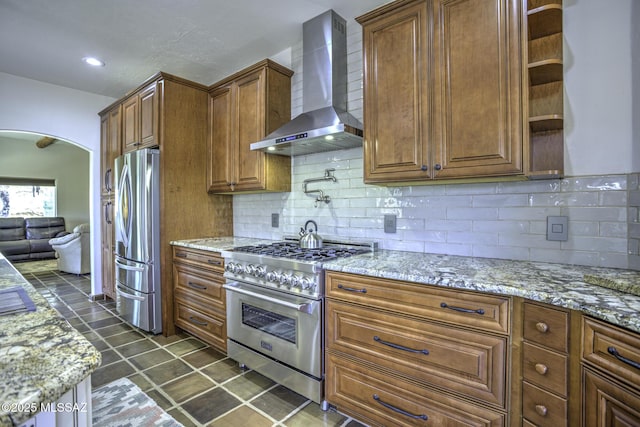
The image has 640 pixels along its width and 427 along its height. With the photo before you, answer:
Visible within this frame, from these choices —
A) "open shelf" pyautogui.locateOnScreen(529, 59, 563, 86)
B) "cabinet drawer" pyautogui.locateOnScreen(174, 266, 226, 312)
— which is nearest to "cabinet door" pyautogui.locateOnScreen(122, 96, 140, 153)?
"cabinet drawer" pyautogui.locateOnScreen(174, 266, 226, 312)

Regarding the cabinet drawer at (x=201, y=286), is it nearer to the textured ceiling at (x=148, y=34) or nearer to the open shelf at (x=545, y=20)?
the textured ceiling at (x=148, y=34)

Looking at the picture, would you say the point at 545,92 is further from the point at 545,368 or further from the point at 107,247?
the point at 107,247

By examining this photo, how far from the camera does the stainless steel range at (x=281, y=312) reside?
6.23ft

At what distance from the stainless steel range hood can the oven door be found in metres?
1.13

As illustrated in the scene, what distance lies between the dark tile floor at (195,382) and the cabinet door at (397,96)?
5.05 feet

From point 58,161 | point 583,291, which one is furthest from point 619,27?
point 58,161

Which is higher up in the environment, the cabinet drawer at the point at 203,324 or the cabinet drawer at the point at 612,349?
the cabinet drawer at the point at 612,349

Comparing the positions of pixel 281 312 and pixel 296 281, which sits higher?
pixel 296 281

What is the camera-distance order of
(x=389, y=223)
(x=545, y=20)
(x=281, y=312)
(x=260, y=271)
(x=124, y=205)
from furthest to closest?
(x=124, y=205) → (x=389, y=223) → (x=260, y=271) → (x=281, y=312) → (x=545, y=20)

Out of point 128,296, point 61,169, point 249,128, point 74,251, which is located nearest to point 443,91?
point 249,128

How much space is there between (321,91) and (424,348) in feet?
6.37

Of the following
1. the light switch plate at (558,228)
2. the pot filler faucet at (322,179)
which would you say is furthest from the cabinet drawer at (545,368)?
the pot filler faucet at (322,179)

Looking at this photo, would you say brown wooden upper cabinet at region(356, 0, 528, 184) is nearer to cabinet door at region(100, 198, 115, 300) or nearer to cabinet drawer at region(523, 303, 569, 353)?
cabinet drawer at region(523, 303, 569, 353)

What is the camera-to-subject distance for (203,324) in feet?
9.01
